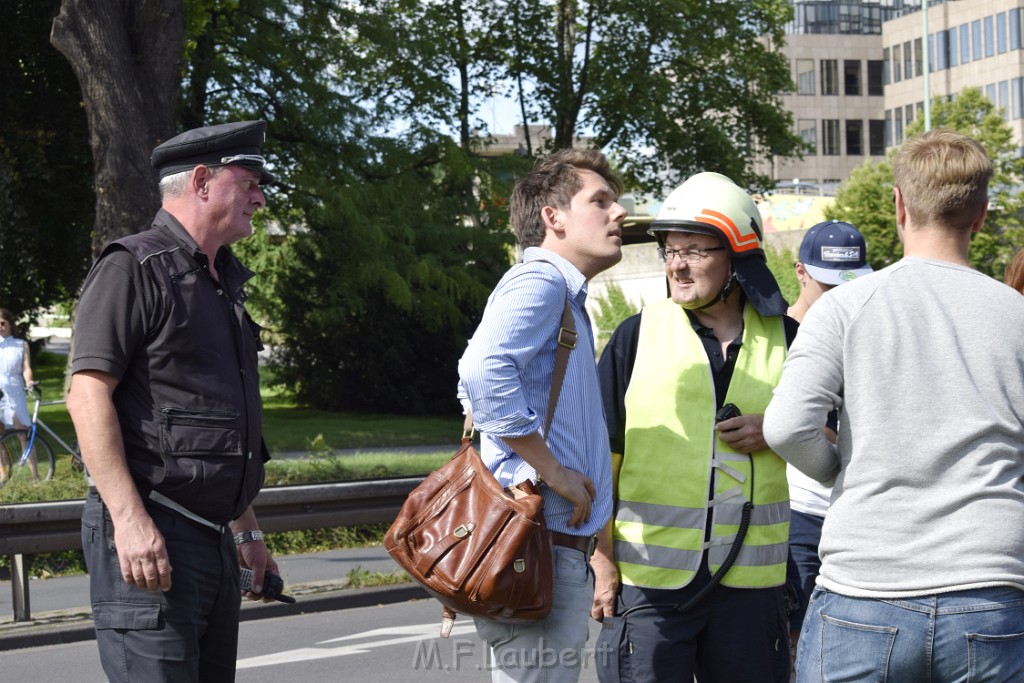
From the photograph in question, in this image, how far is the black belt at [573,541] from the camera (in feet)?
10.5

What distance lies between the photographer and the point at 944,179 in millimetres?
2654

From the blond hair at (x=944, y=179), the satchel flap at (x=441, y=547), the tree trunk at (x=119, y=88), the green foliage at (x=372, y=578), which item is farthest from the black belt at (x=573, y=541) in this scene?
the tree trunk at (x=119, y=88)

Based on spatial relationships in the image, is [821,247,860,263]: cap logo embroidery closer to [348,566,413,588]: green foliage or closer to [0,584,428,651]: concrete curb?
[0,584,428,651]: concrete curb

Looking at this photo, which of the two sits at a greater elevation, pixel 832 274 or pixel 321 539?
pixel 832 274

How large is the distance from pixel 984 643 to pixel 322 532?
9097 mm

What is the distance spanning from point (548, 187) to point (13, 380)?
12465 mm

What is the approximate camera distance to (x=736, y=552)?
3594 mm

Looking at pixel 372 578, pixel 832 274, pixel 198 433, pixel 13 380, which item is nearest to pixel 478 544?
pixel 198 433

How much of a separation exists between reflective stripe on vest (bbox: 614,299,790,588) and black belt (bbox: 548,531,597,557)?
37 centimetres

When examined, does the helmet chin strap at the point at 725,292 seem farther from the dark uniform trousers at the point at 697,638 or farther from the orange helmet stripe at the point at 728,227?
the dark uniform trousers at the point at 697,638

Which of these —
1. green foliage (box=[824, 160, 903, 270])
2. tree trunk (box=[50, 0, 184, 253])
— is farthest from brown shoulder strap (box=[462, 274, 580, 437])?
green foliage (box=[824, 160, 903, 270])

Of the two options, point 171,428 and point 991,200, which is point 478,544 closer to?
point 171,428

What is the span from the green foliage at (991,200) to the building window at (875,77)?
5162cm

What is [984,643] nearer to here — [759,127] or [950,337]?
[950,337]
